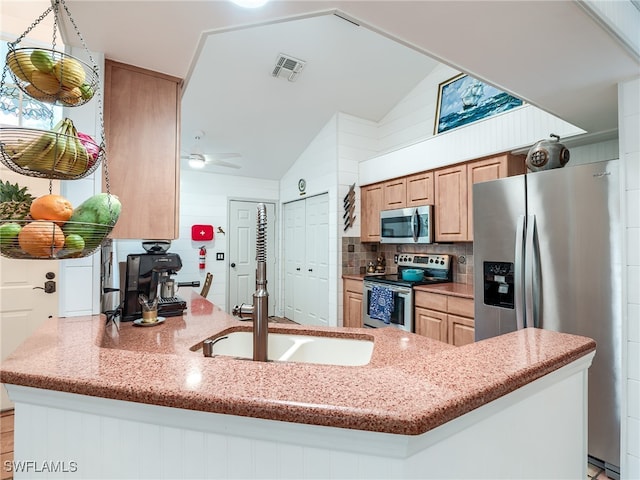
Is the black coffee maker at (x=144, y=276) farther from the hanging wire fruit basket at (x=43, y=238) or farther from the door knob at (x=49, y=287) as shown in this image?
the door knob at (x=49, y=287)

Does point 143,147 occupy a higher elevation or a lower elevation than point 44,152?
higher

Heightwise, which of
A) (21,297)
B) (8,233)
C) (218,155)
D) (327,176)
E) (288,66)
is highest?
(288,66)

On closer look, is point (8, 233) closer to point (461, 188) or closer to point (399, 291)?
point (399, 291)

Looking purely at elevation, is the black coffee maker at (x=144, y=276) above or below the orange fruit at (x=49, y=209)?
below

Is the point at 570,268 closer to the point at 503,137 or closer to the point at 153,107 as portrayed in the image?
the point at 503,137

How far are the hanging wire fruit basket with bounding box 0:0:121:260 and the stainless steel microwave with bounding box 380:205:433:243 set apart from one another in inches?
115

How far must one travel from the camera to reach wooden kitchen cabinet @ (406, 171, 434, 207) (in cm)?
333

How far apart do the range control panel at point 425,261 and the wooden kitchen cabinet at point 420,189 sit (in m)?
0.61

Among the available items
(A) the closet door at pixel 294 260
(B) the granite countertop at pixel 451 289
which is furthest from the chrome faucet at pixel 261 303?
(A) the closet door at pixel 294 260

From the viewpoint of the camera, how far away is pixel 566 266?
6.29ft

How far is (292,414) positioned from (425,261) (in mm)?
3289

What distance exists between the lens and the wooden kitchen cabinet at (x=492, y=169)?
2.69 metres

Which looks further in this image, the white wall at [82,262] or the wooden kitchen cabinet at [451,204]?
the wooden kitchen cabinet at [451,204]

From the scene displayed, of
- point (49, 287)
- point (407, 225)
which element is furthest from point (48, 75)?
point (407, 225)
